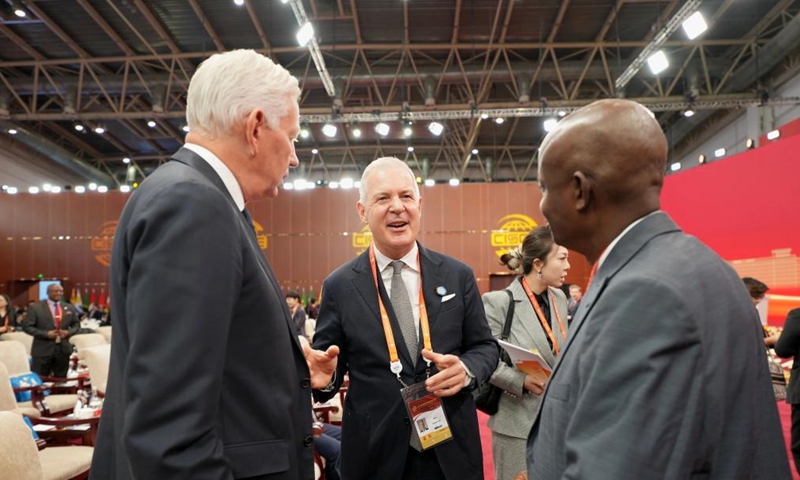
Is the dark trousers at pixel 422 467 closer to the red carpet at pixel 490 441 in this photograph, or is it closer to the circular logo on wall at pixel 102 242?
the red carpet at pixel 490 441

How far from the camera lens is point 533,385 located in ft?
7.47

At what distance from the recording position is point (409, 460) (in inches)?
70.4

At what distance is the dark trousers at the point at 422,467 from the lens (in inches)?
70.2

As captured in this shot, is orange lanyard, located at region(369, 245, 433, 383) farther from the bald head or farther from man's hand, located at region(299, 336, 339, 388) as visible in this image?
the bald head

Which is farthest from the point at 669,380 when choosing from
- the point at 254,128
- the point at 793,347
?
the point at 793,347

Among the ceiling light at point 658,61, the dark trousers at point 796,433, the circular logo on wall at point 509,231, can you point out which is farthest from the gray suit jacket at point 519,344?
the circular logo on wall at point 509,231

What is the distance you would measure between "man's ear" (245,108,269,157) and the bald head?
22.9 inches

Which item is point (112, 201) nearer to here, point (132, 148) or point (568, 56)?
point (132, 148)

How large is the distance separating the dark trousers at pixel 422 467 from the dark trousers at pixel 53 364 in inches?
297

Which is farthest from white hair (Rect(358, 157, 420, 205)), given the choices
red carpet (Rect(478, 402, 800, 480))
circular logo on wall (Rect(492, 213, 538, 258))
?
circular logo on wall (Rect(492, 213, 538, 258))

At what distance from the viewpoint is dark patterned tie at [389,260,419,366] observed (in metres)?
1.88

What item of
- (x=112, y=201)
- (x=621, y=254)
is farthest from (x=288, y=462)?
(x=112, y=201)

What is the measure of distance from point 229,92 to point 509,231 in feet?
52.5

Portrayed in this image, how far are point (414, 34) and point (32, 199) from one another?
42.4 feet
